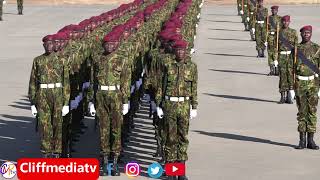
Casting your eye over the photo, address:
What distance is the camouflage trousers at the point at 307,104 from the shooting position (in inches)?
488

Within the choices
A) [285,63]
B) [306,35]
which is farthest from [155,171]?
[285,63]

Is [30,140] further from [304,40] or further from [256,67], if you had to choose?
[256,67]

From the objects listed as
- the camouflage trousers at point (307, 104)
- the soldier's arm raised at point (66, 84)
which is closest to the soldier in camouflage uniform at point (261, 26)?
the camouflage trousers at point (307, 104)

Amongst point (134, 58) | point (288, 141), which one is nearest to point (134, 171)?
point (134, 58)

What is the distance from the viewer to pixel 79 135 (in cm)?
1368

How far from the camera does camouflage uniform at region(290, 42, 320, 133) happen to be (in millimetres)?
12391

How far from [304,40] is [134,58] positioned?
2.64m

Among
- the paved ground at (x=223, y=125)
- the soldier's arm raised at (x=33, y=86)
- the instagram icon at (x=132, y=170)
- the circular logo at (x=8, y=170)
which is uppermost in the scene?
the soldier's arm raised at (x=33, y=86)

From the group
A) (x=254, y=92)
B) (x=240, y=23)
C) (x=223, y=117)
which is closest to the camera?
(x=223, y=117)

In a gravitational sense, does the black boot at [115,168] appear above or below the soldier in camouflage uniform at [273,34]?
below

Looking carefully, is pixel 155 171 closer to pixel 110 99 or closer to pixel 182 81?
pixel 110 99

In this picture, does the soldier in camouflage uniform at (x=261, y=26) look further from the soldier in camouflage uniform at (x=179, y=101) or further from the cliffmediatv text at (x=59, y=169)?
the cliffmediatv text at (x=59, y=169)

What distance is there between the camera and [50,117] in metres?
11.1

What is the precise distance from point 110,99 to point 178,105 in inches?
39.2
